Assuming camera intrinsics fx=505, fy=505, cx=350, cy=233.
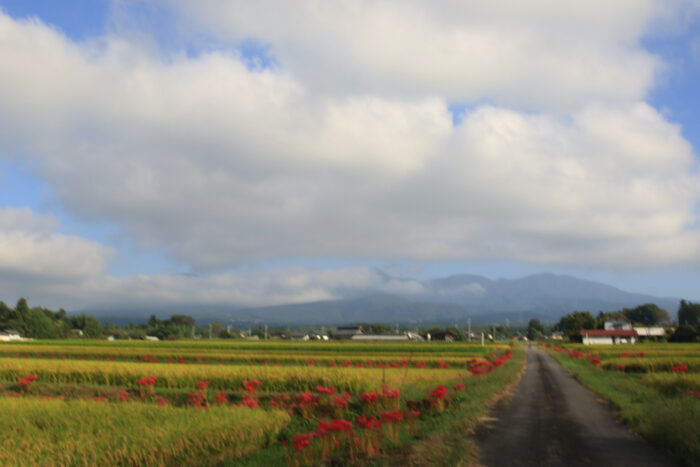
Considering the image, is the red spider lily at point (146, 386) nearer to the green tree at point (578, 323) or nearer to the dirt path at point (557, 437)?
the dirt path at point (557, 437)

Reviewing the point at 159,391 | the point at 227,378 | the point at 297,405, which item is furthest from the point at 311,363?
the point at 297,405

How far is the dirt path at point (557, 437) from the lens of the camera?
→ 8820mm

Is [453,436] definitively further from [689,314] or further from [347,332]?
[689,314]

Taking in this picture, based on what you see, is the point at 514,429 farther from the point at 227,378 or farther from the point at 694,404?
the point at 227,378

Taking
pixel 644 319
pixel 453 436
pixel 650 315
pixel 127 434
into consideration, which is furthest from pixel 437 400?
pixel 644 319

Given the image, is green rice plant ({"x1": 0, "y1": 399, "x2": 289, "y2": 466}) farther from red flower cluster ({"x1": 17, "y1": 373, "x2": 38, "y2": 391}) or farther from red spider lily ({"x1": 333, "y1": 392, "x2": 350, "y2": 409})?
red flower cluster ({"x1": 17, "y1": 373, "x2": 38, "y2": 391})

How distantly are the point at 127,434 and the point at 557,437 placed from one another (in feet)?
28.1

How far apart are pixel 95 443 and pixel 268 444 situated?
3459 millimetres

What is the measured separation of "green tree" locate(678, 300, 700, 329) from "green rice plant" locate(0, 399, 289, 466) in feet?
514

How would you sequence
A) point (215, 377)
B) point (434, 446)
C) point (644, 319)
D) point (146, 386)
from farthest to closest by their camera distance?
point (644, 319), point (215, 377), point (146, 386), point (434, 446)

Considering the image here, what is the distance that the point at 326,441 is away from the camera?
8820 millimetres

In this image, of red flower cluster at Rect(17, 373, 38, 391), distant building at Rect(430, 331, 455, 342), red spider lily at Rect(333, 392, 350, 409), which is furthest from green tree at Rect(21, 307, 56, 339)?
red spider lily at Rect(333, 392, 350, 409)

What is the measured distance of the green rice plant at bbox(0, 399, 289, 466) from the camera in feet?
27.3

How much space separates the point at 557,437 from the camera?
418 inches
